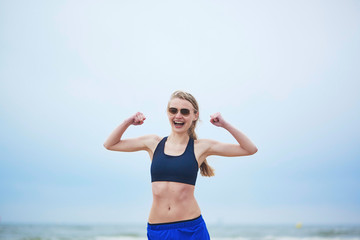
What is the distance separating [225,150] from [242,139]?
0.26 metres

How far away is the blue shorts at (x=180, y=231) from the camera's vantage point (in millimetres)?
4313

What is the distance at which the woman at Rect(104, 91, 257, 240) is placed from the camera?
14.4ft

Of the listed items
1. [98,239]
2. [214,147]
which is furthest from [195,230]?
[98,239]

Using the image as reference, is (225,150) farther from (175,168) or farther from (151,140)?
(151,140)

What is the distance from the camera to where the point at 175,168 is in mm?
4430

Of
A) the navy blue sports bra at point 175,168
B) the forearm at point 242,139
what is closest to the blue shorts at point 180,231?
the navy blue sports bra at point 175,168

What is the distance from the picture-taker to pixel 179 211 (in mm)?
4367

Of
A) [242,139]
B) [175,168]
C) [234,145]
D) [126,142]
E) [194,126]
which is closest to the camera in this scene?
[175,168]

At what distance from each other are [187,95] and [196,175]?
3.05 feet

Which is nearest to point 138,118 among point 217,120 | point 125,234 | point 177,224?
point 217,120

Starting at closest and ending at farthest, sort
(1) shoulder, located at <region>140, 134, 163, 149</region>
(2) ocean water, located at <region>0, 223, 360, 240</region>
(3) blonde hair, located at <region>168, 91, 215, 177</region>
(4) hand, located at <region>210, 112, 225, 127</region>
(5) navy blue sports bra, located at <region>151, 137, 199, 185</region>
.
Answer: (5) navy blue sports bra, located at <region>151, 137, 199, 185</region>, (4) hand, located at <region>210, 112, 225, 127</region>, (3) blonde hair, located at <region>168, 91, 215, 177</region>, (1) shoulder, located at <region>140, 134, 163, 149</region>, (2) ocean water, located at <region>0, 223, 360, 240</region>

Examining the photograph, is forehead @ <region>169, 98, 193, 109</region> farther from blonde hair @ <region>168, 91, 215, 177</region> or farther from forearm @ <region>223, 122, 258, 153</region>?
forearm @ <region>223, 122, 258, 153</region>

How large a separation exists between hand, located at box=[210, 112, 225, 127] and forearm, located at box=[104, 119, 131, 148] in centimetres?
96

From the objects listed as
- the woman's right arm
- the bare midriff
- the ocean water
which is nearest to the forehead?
the woman's right arm
